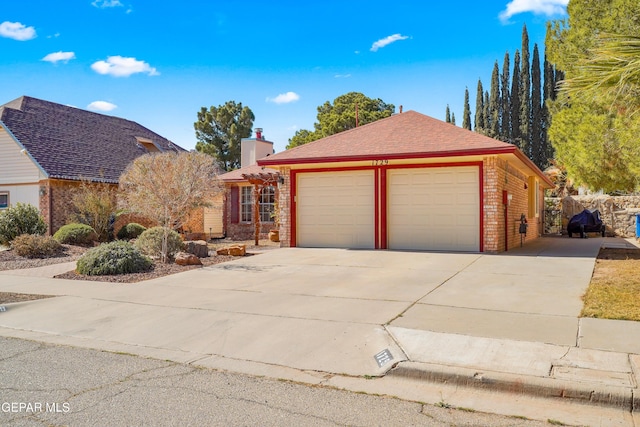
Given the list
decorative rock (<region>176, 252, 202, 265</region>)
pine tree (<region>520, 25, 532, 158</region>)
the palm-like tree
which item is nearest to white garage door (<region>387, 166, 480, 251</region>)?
decorative rock (<region>176, 252, 202, 265</region>)

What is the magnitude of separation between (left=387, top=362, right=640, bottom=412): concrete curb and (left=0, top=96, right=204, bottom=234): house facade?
19060 mm

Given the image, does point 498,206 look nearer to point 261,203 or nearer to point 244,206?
point 261,203

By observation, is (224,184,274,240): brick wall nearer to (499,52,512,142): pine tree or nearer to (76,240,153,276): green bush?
(76,240,153,276): green bush

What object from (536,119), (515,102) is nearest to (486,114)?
(515,102)

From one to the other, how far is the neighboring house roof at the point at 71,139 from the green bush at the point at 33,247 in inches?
236

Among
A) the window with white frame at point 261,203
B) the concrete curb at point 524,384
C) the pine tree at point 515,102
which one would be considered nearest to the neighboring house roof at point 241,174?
the window with white frame at point 261,203

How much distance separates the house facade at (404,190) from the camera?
1405cm

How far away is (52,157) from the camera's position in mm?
21672

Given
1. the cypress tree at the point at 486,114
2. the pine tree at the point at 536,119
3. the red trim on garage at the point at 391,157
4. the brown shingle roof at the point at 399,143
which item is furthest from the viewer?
the cypress tree at the point at 486,114

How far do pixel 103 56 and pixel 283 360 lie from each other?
1700 centimetres

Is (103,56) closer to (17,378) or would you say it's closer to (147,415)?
(17,378)

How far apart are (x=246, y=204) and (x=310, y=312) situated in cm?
1565

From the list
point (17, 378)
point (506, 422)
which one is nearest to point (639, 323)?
point (506, 422)

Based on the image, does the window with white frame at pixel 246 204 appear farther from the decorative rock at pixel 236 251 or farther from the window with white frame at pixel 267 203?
the decorative rock at pixel 236 251
